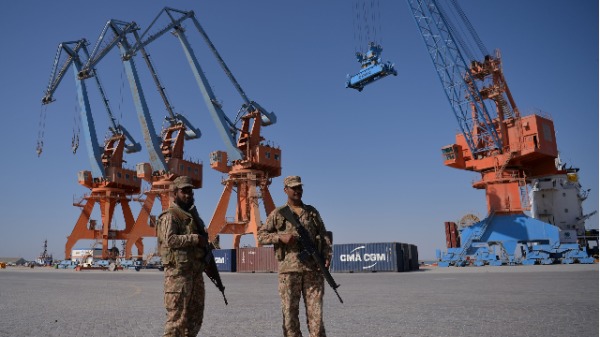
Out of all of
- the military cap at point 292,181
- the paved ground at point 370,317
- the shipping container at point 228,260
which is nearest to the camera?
the military cap at point 292,181

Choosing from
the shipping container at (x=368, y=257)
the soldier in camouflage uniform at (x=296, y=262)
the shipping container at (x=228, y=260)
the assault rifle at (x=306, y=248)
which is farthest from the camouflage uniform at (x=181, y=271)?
the shipping container at (x=228, y=260)

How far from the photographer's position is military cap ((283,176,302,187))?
5480 mm

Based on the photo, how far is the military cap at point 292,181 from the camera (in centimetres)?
548

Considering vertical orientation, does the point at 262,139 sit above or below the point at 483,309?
above

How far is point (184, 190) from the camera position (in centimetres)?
530

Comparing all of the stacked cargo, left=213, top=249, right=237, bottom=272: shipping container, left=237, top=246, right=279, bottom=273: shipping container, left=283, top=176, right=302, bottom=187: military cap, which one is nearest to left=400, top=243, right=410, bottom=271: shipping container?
the stacked cargo

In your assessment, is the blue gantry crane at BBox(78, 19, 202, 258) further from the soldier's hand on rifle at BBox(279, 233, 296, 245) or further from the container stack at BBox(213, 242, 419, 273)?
the soldier's hand on rifle at BBox(279, 233, 296, 245)

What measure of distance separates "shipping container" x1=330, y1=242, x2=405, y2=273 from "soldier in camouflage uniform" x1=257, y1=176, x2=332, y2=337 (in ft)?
99.6

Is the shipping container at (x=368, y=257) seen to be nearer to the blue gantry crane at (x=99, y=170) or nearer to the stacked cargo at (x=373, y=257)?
the stacked cargo at (x=373, y=257)

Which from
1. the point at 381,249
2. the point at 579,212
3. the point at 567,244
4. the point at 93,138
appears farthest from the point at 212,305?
the point at 93,138

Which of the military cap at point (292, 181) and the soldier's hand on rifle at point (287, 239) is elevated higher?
the military cap at point (292, 181)

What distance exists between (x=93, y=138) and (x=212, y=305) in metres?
54.1

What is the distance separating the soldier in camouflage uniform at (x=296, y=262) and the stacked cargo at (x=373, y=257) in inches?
1196

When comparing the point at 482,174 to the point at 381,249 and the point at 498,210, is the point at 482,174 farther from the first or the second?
the point at 381,249
